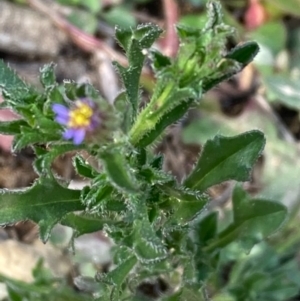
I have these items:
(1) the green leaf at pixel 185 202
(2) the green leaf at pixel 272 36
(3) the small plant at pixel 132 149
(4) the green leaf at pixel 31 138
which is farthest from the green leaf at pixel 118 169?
(2) the green leaf at pixel 272 36

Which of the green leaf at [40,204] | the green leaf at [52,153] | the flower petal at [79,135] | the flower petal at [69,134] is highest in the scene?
the flower petal at [79,135]

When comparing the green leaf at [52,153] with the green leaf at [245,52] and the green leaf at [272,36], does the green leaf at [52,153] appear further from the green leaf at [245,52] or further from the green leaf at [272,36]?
the green leaf at [272,36]

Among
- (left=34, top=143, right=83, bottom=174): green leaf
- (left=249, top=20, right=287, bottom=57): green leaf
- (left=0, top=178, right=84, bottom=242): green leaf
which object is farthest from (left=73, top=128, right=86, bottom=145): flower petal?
(left=249, top=20, right=287, bottom=57): green leaf

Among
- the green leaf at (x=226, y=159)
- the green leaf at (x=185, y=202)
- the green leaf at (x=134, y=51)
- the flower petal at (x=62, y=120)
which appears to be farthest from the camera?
the green leaf at (x=226, y=159)

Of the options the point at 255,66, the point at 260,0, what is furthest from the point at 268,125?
the point at 260,0

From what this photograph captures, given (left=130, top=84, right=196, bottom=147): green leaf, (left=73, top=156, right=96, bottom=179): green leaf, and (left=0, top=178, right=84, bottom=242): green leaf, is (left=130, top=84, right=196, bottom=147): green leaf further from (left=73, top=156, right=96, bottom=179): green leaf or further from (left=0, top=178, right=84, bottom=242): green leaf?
(left=0, top=178, right=84, bottom=242): green leaf

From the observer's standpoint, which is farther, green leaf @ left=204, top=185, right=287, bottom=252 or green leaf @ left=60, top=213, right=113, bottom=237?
green leaf @ left=204, top=185, right=287, bottom=252

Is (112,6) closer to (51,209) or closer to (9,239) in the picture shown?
(9,239)
